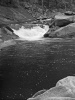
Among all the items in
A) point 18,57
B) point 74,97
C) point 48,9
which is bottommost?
point 48,9

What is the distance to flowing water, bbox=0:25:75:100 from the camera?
14.1 metres

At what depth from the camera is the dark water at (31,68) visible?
46.3 ft

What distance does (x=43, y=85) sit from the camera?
47.8ft

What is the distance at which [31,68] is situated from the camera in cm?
1880

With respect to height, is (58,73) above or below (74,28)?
above

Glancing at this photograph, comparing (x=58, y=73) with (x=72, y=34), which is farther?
(x=72, y=34)

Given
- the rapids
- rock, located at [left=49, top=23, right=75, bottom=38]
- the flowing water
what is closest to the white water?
the rapids

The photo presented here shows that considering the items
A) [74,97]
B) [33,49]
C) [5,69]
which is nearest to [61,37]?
[33,49]

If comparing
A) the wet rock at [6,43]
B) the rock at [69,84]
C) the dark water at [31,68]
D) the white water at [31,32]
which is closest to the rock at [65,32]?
the white water at [31,32]

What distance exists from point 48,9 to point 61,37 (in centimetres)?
4056

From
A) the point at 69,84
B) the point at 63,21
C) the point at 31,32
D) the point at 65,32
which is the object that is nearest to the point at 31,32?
the point at 31,32

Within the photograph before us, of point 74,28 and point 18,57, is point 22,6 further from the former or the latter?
point 18,57

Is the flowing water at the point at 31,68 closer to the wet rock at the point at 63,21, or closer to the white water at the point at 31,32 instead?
the white water at the point at 31,32

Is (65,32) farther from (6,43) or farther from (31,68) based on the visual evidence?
(31,68)
